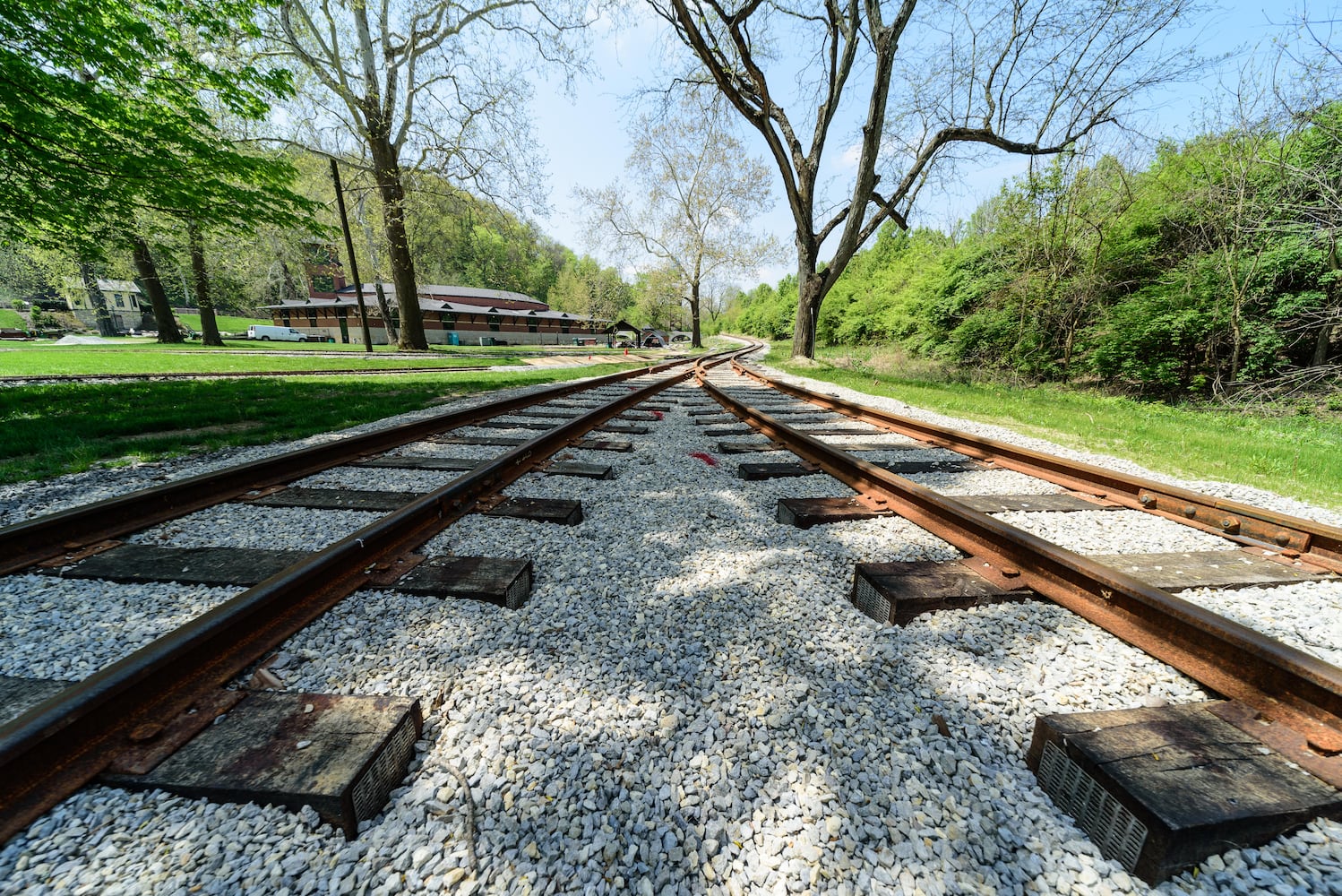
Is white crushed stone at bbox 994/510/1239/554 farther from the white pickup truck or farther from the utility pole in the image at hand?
the white pickup truck

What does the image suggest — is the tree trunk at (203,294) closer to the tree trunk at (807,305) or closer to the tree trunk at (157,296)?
the tree trunk at (157,296)

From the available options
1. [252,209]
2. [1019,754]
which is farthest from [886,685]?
[252,209]

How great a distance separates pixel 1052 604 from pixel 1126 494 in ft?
6.74

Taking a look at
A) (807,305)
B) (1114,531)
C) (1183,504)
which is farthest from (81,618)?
(807,305)

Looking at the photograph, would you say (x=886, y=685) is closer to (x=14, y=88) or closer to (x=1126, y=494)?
(x=1126, y=494)

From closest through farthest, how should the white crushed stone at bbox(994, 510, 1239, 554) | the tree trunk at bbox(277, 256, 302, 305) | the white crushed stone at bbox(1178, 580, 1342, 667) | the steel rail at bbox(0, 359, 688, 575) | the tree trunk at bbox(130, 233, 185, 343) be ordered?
the white crushed stone at bbox(1178, 580, 1342, 667), the steel rail at bbox(0, 359, 688, 575), the white crushed stone at bbox(994, 510, 1239, 554), the tree trunk at bbox(130, 233, 185, 343), the tree trunk at bbox(277, 256, 302, 305)

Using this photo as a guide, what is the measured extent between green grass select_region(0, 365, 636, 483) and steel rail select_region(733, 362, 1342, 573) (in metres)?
6.78

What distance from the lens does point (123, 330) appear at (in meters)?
53.5

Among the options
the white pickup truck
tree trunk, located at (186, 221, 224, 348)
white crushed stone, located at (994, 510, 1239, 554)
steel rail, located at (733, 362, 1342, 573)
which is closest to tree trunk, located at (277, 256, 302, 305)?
the white pickup truck

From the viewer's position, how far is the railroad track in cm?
103

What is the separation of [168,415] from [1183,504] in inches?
370

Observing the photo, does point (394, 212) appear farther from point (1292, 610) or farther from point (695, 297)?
point (1292, 610)

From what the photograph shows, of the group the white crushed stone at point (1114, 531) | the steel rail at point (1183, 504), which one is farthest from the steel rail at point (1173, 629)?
the steel rail at point (1183, 504)

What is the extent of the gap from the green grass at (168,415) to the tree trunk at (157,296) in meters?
20.3
